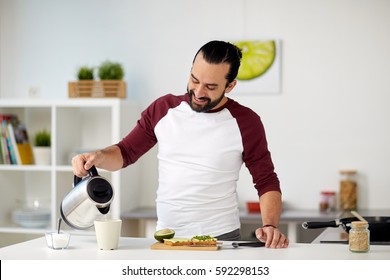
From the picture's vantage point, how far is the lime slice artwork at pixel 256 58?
4.72m

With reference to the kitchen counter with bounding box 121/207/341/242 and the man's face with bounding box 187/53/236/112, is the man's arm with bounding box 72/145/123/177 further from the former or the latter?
the kitchen counter with bounding box 121/207/341/242

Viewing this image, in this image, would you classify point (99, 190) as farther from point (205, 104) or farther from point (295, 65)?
point (295, 65)

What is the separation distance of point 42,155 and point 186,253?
2.73 metres

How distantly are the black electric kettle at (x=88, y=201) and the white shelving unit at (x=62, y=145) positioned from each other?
2.05 m

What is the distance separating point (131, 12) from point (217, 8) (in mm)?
Answer: 615

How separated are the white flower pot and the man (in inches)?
79.2

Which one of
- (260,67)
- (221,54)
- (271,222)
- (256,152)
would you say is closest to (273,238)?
(271,222)

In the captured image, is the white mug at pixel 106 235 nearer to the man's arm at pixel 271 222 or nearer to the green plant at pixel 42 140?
the man's arm at pixel 271 222

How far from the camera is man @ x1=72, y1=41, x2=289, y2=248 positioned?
9.15 feet

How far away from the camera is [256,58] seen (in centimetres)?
475

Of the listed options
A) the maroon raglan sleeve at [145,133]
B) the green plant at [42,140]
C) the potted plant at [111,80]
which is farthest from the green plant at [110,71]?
the maroon raglan sleeve at [145,133]

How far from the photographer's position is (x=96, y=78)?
16.4 feet

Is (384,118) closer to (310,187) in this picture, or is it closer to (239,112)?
(310,187)

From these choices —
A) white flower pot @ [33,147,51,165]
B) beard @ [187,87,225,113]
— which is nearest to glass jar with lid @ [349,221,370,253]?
beard @ [187,87,225,113]
